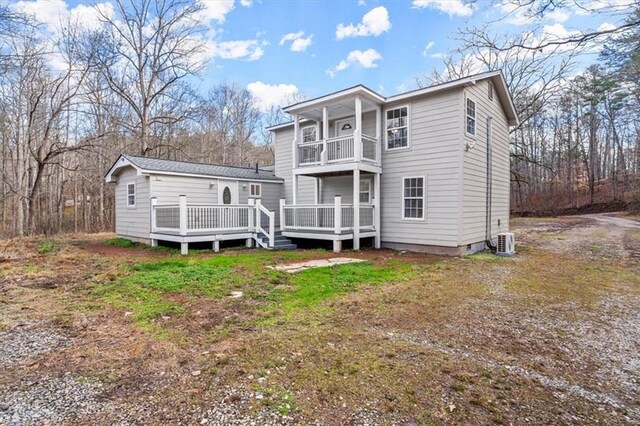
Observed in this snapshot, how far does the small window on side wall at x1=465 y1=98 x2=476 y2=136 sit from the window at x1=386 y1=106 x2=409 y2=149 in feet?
6.29

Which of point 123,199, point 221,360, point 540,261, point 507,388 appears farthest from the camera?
point 123,199

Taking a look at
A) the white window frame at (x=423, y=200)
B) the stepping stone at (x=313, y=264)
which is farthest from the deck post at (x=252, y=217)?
the white window frame at (x=423, y=200)

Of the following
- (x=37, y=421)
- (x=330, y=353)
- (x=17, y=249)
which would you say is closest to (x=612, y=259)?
(x=330, y=353)

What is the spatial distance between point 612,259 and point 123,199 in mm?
17405

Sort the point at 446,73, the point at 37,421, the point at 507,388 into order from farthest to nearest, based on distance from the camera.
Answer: the point at 446,73 → the point at 507,388 → the point at 37,421

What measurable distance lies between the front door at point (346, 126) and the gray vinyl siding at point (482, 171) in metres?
4.17

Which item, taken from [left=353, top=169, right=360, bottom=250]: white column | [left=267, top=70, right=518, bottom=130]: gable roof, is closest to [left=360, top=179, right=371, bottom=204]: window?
[left=353, top=169, right=360, bottom=250]: white column

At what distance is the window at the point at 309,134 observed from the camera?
14.4 m

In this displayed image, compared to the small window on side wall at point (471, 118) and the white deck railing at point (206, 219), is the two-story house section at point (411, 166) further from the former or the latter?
the white deck railing at point (206, 219)

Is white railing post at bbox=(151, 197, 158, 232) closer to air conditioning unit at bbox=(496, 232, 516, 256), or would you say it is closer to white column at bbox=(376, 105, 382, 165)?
white column at bbox=(376, 105, 382, 165)

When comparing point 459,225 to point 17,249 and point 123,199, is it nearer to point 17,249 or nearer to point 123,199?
point 123,199

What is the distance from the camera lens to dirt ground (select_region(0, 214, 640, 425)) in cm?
246

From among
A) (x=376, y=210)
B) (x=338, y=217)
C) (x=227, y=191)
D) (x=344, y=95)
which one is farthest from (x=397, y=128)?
(x=227, y=191)

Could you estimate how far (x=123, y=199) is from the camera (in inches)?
557
